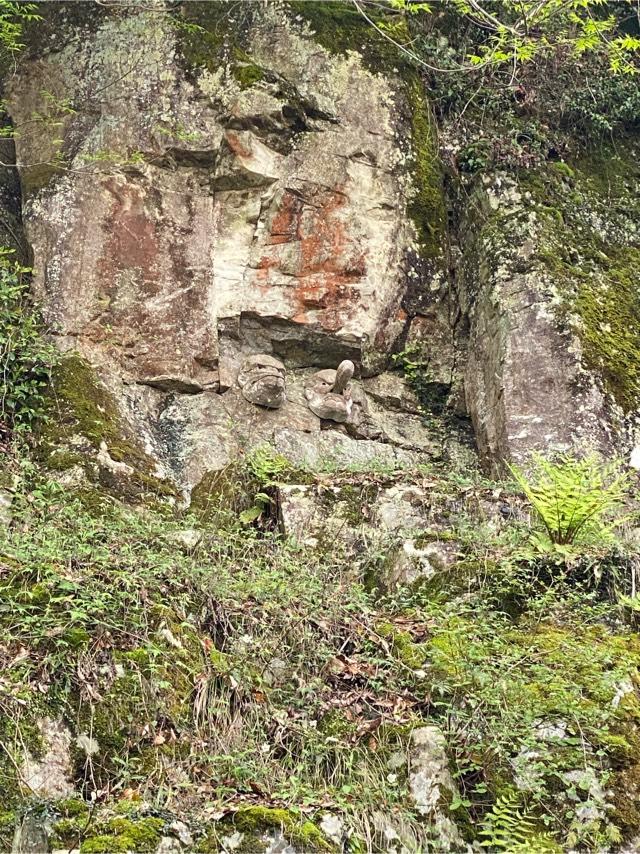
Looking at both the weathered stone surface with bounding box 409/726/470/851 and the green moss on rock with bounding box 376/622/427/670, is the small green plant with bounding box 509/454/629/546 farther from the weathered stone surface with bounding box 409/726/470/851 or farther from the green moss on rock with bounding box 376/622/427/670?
the weathered stone surface with bounding box 409/726/470/851

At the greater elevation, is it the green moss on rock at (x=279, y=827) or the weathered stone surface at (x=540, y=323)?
the weathered stone surface at (x=540, y=323)

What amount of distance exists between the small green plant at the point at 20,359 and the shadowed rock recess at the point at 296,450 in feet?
0.53

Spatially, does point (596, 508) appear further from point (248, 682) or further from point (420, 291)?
point (420, 291)

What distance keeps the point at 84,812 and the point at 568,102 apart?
31.8 feet

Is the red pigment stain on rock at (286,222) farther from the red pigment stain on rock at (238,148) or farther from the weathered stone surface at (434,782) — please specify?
the weathered stone surface at (434,782)

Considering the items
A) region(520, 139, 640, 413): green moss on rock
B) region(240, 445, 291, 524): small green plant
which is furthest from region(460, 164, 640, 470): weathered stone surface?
region(240, 445, 291, 524): small green plant

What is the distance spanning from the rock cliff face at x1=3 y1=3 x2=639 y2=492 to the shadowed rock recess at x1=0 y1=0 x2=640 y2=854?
3cm

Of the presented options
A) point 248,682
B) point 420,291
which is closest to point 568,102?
point 420,291

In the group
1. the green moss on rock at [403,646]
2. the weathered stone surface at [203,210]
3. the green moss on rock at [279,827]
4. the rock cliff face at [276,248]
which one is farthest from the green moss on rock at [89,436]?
the green moss on rock at [279,827]

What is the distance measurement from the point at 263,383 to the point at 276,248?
59.2 inches

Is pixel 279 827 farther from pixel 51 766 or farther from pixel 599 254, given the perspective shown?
pixel 599 254

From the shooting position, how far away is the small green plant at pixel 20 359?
7789 millimetres

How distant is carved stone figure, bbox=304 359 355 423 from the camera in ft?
30.0

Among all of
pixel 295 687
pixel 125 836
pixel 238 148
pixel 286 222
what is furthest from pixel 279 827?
pixel 238 148
